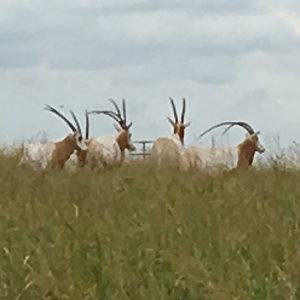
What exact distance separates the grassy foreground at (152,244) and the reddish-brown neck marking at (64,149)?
5.61 meters

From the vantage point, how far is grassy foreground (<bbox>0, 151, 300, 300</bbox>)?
258 cm

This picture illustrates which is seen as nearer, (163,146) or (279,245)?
(279,245)

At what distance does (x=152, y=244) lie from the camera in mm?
3072

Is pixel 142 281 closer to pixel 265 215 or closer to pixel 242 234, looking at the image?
pixel 242 234

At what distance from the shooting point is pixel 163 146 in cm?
1143

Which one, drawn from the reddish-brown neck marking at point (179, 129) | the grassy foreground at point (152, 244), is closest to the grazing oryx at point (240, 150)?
the reddish-brown neck marking at point (179, 129)

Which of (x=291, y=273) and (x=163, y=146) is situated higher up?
(x=163, y=146)

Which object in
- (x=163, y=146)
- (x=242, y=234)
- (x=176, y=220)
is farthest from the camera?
(x=163, y=146)

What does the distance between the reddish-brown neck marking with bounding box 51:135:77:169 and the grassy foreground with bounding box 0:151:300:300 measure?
5611 mm

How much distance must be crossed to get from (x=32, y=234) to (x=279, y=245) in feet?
3.55

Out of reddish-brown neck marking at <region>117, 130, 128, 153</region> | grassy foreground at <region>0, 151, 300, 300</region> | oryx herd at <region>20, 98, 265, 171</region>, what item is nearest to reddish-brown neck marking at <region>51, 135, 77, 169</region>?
oryx herd at <region>20, 98, 265, 171</region>

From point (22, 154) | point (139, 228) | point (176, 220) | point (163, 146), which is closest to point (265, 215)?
point (176, 220)

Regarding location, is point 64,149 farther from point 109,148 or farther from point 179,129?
point 179,129

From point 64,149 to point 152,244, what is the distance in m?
7.60
